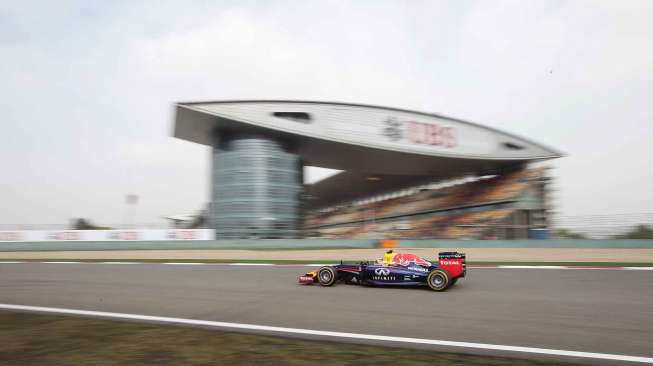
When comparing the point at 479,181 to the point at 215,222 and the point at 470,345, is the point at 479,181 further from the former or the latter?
the point at 470,345

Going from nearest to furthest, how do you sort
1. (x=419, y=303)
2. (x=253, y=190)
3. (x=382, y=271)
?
1. (x=419, y=303)
2. (x=382, y=271)
3. (x=253, y=190)

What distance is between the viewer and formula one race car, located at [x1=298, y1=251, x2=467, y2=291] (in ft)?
25.6

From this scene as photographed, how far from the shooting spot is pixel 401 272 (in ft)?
26.7

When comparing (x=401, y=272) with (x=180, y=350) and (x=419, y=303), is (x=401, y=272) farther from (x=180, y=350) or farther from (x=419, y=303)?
(x=180, y=350)

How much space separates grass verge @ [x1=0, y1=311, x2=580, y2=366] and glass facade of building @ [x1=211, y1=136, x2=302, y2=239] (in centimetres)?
2463

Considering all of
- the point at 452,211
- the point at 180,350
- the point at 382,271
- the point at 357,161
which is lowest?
the point at 180,350

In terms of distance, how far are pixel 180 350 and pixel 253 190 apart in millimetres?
26210

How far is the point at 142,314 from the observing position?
A: 609 cm

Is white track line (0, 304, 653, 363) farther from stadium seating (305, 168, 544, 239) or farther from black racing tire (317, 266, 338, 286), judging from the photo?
stadium seating (305, 168, 544, 239)

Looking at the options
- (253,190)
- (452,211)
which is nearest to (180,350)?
(253,190)

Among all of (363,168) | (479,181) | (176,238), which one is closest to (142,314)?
(176,238)

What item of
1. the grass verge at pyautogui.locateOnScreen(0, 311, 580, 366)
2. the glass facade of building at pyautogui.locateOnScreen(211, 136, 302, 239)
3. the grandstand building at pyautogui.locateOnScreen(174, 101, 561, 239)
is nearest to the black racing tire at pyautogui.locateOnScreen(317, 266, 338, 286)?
the grass verge at pyautogui.locateOnScreen(0, 311, 580, 366)

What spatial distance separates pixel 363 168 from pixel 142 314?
36643mm

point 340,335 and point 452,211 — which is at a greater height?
point 452,211
